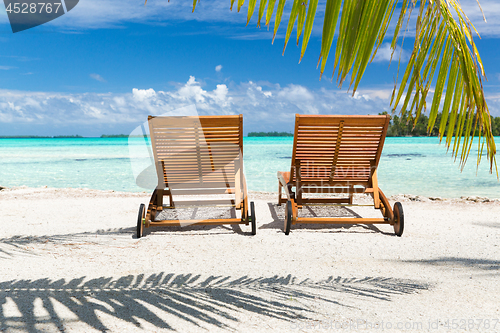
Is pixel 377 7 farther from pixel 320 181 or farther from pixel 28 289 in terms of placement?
pixel 320 181

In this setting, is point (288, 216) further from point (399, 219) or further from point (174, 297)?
point (174, 297)

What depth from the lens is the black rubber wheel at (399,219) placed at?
3.93 meters

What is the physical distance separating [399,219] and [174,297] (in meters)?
2.75

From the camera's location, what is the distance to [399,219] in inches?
155

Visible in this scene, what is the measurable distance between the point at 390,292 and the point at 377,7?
2.05m

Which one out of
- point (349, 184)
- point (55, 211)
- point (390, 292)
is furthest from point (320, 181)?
point (55, 211)

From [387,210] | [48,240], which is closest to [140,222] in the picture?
[48,240]

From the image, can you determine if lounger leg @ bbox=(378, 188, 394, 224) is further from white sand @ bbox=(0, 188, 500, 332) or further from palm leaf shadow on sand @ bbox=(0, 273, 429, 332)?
palm leaf shadow on sand @ bbox=(0, 273, 429, 332)

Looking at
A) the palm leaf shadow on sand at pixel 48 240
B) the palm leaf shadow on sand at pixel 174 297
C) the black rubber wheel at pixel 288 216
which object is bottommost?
the palm leaf shadow on sand at pixel 48 240

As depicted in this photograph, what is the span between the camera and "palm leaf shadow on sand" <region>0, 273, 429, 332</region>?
7.00 ft

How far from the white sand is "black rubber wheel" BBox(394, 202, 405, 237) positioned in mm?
116

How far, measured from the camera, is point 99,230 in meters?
4.31

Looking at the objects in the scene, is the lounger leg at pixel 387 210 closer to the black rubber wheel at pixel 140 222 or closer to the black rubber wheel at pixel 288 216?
the black rubber wheel at pixel 288 216

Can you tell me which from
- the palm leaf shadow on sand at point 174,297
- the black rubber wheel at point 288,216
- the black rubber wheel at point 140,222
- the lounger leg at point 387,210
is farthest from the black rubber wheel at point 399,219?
the black rubber wheel at point 140,222
